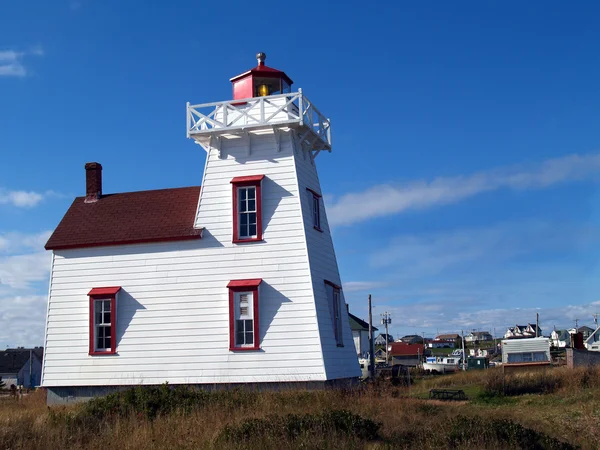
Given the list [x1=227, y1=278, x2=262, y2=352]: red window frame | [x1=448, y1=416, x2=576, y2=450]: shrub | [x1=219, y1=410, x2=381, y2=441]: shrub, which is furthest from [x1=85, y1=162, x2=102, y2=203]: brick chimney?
[x1=448, y1=416, x2=576, y2=450]: shrub

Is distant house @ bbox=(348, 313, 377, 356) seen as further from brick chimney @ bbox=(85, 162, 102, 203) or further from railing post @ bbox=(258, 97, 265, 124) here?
railing post @ bbox=(258, 97, 265, 124)

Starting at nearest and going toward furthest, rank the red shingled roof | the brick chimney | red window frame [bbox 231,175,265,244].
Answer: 1. red window frame [bbox 231,175,265,244]
2. the red shingled roof
3. the brick chimney

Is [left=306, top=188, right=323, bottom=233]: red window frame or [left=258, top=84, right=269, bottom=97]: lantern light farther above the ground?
[left=258, top=84, right=269, bottom=97]: lantern light

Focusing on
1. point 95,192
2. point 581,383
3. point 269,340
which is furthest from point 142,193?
point 581,383

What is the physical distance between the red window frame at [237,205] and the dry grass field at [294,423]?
476 cm

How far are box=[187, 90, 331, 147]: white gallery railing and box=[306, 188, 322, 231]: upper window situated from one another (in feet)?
6.75

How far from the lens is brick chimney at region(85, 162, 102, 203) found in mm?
25578

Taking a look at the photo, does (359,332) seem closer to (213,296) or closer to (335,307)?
(335,307)

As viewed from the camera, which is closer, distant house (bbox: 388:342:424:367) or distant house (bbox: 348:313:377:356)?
distant house (bbox: 348:313:377:356)

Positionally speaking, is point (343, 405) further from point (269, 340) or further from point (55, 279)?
point (55, 279)

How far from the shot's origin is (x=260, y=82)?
23375mm

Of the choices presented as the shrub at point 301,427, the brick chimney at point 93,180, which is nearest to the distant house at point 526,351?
the brick chimney at point 93,180

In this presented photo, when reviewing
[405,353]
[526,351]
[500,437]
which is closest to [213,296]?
[500,437]

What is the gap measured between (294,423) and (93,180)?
51.0ft
